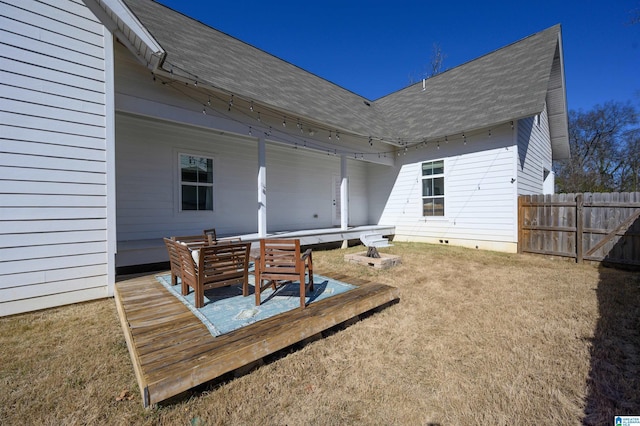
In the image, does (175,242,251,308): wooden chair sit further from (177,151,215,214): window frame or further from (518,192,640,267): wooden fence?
(518,192,640,267): wooden fence

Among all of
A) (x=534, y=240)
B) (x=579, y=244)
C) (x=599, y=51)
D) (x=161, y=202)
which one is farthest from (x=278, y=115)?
(x=599, y=51)

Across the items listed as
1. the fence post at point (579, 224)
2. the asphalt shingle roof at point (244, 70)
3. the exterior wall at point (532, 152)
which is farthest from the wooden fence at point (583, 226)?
the asphalt shingle roof at point (244, 70)

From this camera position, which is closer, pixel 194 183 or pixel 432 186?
pixel 194 183

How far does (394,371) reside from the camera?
8.07ft

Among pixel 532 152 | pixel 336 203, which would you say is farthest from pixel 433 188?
pixel 336 203

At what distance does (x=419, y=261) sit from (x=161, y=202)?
6.51 metres

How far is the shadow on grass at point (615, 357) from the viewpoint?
78.2 inches

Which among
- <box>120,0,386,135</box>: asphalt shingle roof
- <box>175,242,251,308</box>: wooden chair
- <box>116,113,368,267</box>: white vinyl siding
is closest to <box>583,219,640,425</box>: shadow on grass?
<box>175,242,251,308</box>: wooden chair

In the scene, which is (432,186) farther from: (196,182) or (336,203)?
(196,182)

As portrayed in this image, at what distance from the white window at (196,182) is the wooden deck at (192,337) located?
385 cm

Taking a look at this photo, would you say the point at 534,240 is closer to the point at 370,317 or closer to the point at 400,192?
the point at 400,192

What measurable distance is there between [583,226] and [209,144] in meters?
9.73

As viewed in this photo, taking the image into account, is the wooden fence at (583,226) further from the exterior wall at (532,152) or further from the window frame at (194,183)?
the window frame at (194,183)

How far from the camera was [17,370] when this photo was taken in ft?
8.03
